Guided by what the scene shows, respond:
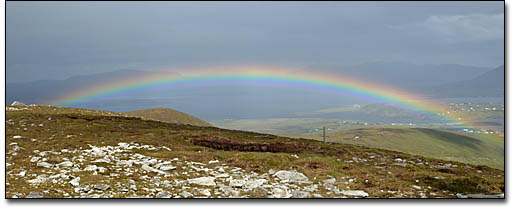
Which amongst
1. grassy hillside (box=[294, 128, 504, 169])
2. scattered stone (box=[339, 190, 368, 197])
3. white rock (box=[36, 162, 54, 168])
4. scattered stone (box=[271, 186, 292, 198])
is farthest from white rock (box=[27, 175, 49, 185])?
grassy hillside (box=[294, 128, 504, 169])

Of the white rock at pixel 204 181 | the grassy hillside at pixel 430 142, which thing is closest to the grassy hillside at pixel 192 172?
the white rock at pixel 204 181

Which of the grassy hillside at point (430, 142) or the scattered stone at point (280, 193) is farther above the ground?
the scattered stone at point (280, 193)

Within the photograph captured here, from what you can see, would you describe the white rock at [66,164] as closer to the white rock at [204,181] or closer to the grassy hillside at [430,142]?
the white rock at [204,181]

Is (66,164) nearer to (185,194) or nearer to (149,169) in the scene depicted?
(149,169)

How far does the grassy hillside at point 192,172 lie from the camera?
10.6m

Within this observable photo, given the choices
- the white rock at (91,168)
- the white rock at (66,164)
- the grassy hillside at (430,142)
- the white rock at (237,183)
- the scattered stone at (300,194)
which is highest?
the white rock at (66,164)

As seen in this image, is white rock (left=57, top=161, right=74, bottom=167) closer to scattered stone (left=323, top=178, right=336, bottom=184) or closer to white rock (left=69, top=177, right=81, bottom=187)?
white rock (left=69, top=177, right=81, bottom=187)

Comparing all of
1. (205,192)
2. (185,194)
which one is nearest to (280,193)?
(205,192)

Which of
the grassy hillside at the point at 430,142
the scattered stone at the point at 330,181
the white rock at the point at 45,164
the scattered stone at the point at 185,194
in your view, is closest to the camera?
the scattered stone at the point at 185,194

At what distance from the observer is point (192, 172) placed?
12984mm

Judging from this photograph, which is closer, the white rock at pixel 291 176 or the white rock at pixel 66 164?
the white rock at pixel 291 176

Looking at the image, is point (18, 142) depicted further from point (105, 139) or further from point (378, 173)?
point (378, 173)
